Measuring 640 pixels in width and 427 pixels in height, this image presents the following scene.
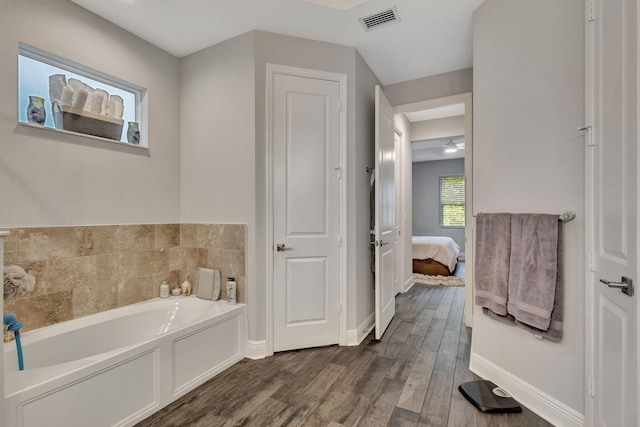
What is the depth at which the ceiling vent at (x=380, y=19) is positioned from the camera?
2217 mm

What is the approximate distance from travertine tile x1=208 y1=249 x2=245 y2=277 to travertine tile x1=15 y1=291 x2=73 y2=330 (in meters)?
1.01

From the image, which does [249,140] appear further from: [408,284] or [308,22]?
[408,284]

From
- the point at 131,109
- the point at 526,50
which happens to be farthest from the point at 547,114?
the point at 131,109

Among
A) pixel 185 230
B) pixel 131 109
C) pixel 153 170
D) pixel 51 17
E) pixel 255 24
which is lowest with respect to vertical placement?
pixel 185 230

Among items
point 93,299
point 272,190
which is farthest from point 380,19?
point 93,299

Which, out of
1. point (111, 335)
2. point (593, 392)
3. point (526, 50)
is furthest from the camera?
point (111, 335)

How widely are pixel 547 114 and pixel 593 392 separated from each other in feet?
4.79

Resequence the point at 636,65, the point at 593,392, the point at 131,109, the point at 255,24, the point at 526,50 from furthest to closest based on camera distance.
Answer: the point at 131,109, the point at 255,24, the point at 526,50, the point at 593,392, the point at 636,65

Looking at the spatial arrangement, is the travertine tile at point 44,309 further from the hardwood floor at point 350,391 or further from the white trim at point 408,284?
the white trim at point 408,284

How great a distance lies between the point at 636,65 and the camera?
105 centimetres

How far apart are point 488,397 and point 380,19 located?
2802mm

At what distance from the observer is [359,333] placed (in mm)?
2691

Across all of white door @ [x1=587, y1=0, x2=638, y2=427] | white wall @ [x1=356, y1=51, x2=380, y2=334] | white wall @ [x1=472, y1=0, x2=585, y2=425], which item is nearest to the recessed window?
white wall @ [x1=356, y1=51, x2=380, y2=334]

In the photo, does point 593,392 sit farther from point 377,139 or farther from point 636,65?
point 377,139
